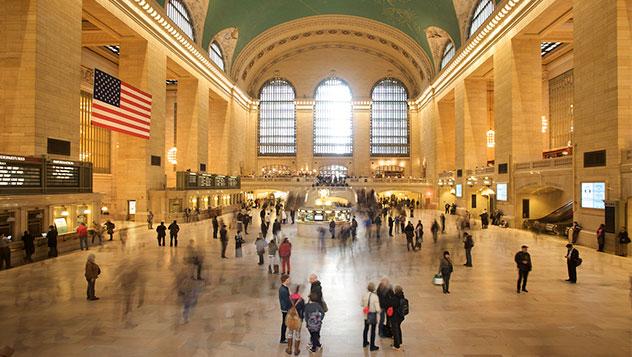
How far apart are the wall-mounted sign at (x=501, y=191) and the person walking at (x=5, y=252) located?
22.4 metres

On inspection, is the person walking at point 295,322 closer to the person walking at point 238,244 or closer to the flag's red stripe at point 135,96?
the person walking at point 238,244

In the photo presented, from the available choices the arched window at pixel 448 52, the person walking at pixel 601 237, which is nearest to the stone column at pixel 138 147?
Result: the person walking at pixel 601 237

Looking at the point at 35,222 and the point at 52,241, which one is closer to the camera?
the point at 52,241

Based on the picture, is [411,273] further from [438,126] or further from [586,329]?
[438,126]

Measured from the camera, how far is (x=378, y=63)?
49.2 meters

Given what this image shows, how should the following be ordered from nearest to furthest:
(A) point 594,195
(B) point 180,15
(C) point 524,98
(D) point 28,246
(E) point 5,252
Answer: (E) point 5,252 < (D) point 28,246 < (A) point 594,195 < (C) point 524,98 < (B) point 180,15

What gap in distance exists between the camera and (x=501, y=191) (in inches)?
915

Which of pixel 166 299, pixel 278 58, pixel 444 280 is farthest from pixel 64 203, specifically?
pixel 278 58

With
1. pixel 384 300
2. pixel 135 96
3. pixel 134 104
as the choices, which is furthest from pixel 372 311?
pixel 135 96

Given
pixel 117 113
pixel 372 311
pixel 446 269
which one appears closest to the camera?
pixel 372 311

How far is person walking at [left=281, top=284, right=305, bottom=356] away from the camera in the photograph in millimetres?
5215

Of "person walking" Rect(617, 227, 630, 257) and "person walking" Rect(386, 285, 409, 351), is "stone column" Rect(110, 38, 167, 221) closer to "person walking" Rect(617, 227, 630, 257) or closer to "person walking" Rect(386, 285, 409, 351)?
"person walking" Rect(386, 285, 409, 351)

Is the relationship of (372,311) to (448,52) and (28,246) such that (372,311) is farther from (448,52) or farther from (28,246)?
(448,52)

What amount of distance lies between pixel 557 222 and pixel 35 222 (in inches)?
834
